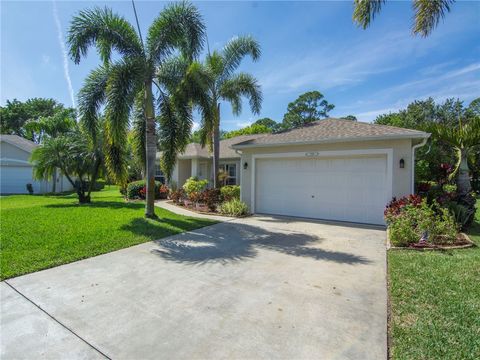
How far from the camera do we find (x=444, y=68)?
1313 centimetres

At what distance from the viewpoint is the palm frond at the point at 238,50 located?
13898mm

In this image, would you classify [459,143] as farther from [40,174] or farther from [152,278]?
[40,174]

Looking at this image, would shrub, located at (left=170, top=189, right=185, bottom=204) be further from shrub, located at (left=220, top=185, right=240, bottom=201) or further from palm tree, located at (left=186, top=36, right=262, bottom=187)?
shrub, located at (left=220, top=185, right=240, bottom=201)

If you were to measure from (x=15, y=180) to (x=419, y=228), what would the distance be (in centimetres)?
2961

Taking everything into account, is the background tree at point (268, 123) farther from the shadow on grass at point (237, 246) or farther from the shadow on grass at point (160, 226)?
the shadow on grass at point (237, 246)

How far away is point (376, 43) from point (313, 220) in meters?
7.48

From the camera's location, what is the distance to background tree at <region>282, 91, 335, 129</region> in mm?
43406

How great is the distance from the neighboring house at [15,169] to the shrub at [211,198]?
1883 centimetres

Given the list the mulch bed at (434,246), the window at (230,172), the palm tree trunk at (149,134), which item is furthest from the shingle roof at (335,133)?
the window at (230,172)

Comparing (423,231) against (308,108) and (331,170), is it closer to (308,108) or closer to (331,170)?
(331,170)

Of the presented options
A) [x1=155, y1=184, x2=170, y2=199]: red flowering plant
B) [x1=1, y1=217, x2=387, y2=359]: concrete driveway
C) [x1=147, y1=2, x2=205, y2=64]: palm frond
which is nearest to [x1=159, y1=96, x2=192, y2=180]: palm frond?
[x1=147, y1=2, x2=205, y2=64]: palm frond

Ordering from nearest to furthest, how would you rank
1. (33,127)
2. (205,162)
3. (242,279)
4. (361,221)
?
(242,279) < (361,221) < (205,162) < (33,127)

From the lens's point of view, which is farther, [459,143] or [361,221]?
[361,221]

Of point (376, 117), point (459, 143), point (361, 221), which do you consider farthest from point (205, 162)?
point (376, 117)
